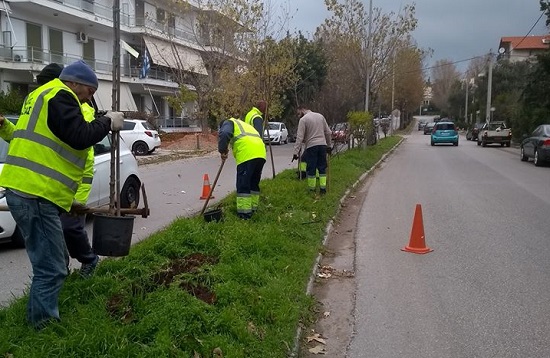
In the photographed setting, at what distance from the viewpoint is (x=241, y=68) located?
28094 millimetres

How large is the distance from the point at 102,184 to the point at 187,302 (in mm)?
4545

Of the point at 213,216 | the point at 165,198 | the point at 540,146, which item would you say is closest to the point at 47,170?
the point at 213,216

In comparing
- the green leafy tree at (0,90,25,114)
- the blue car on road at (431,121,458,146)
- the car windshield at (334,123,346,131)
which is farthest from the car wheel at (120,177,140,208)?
the blue car on road at (431,121,458,146)

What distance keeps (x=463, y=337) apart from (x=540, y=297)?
4.73 ft

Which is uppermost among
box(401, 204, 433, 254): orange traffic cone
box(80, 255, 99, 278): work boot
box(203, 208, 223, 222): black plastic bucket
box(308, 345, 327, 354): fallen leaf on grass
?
box(203, 208, 223, 222): black plastic bucket

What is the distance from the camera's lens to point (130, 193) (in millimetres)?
9422

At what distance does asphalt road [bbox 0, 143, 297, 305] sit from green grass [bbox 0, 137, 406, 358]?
3.58 feet

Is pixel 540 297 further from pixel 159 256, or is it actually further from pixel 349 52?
pixel 349 52

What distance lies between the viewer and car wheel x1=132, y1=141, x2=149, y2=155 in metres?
23.8

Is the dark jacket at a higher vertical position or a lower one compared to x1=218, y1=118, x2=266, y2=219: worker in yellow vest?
higher

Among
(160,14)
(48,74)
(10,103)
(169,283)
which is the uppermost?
(160,14)

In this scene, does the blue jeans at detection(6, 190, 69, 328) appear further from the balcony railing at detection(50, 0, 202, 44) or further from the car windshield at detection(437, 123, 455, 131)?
the car windshield at detection(437, 123, 455, 131)

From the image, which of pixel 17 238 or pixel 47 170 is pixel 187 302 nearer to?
pixel 47 170

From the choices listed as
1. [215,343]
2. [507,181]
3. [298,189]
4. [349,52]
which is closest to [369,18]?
[349,52]
